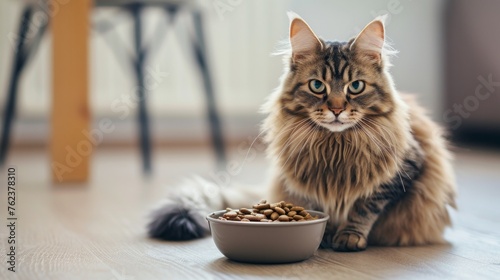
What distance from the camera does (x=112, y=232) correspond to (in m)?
1.68

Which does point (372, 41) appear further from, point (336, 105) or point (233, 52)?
point (233, 52)

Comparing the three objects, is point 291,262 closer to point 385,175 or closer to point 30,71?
point 385,175

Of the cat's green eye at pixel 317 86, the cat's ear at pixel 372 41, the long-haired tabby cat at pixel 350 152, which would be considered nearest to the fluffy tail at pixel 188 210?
the long-haired tabby cat at pixel 350 152

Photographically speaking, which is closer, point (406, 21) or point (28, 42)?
point (28, 42)

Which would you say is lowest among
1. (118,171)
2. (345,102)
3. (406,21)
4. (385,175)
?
(118,171)

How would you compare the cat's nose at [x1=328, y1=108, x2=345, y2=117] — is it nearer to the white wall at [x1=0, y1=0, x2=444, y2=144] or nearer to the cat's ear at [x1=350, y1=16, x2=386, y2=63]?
the cat's ear at [x1=350, y1=16, x2=386, y2=63]

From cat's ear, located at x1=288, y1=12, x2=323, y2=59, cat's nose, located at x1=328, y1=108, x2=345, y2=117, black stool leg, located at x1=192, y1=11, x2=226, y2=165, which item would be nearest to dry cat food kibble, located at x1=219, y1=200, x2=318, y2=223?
cat's nose, located at x1=328, y1=108, x2=345, y2=117

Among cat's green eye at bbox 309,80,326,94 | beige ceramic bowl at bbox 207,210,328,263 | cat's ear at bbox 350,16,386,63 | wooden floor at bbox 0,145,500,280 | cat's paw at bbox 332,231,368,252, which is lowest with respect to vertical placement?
wooden floor at bbox 0,145,500,280

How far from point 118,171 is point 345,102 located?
2.11 metres

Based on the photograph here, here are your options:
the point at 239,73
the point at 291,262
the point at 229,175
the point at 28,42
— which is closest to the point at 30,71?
the point at 28,42

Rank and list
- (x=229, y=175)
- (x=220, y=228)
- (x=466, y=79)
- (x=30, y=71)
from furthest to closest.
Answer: (x=466, y=79)
(x=30, y=71)
(x=229, y=175)
(x=220, y=228)

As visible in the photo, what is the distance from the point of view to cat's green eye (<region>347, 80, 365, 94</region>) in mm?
1379

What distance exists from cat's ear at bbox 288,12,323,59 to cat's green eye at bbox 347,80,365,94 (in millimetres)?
114

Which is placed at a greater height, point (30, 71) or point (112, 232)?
point (30, 71)
